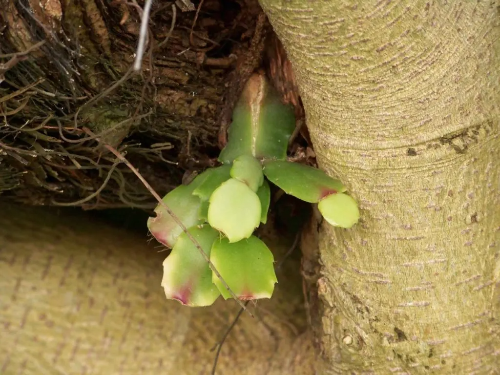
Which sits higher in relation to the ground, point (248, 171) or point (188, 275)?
point (248, 171)

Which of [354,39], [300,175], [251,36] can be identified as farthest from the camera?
[251,36]

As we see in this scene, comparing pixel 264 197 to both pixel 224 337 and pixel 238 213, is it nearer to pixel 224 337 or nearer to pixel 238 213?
pixel 238 213

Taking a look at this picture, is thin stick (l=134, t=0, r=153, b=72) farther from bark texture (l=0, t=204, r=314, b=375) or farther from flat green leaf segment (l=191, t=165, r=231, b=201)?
bark texture (l=0, t=204, r=314, b=375)

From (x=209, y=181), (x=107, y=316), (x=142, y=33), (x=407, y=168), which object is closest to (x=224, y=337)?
(x=107, y=316)

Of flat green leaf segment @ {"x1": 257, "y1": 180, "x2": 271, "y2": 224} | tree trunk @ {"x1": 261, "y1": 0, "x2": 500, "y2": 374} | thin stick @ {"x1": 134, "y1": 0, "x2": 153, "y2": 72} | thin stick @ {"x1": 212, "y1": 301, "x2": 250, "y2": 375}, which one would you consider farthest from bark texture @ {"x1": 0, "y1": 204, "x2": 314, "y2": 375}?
thin stick @ {"x1": 134, "y1": 0, "x2": 153, "y2": 72}

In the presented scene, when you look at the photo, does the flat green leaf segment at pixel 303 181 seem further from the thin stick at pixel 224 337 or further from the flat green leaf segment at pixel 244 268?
the thin stick at pixel 224 337

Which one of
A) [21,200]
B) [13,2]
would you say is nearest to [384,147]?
[13,2]

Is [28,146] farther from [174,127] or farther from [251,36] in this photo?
[251,36]

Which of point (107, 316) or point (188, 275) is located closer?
point (188, 275)
